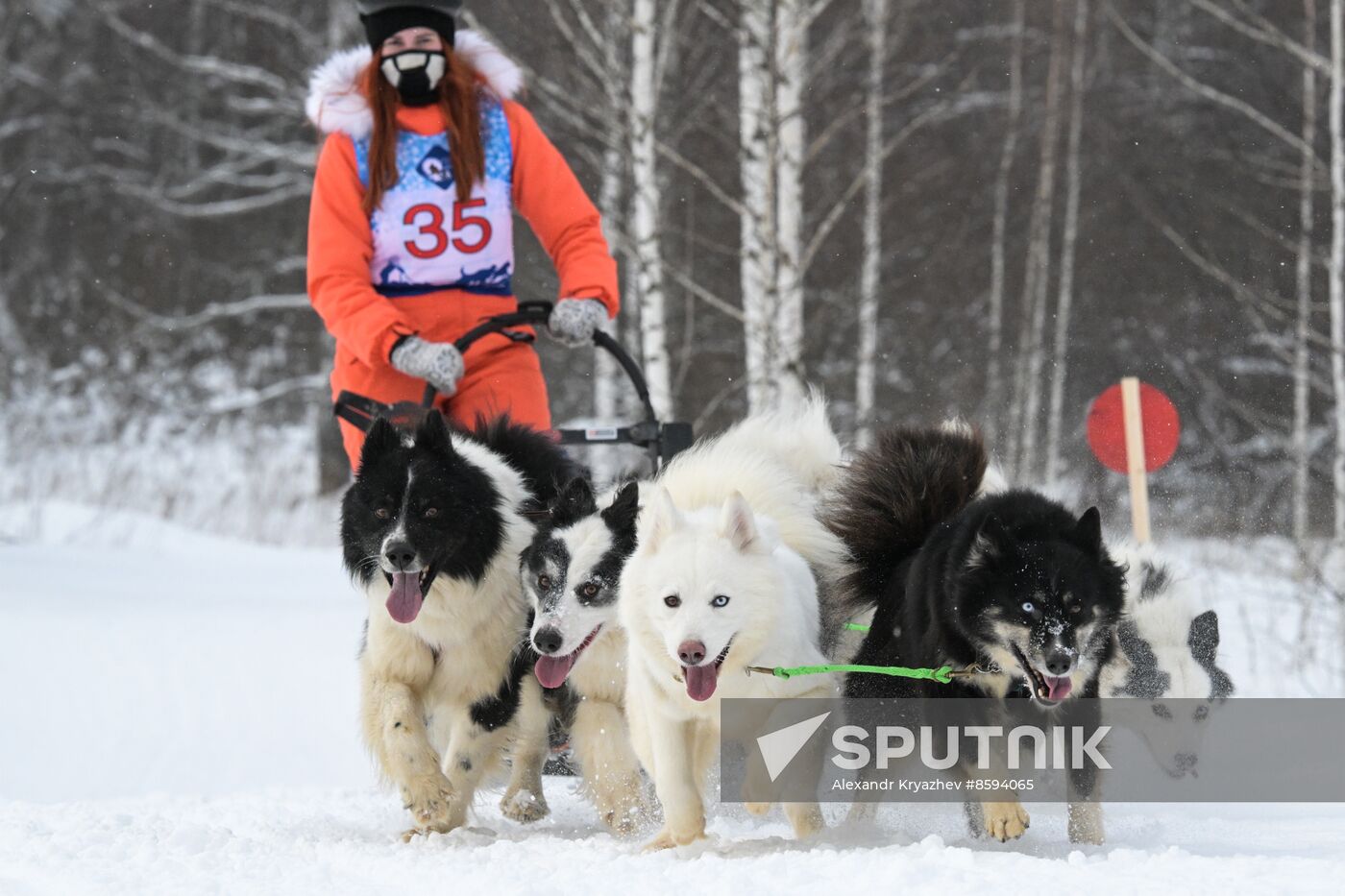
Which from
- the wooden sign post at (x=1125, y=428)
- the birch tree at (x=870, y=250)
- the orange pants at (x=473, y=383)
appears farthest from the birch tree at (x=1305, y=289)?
the orange pants at (x=473, y=383)

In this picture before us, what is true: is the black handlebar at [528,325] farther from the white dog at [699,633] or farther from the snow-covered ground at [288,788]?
the snow-covered ground at [288,788]

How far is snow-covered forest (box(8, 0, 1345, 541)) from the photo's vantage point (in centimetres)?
1001

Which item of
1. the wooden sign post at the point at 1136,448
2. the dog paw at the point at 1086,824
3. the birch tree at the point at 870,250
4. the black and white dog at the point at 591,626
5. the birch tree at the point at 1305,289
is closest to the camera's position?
the dog paw at the point at 1086,824

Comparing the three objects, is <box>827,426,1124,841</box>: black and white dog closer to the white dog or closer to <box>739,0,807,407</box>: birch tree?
the white dog

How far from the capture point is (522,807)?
14.0ft

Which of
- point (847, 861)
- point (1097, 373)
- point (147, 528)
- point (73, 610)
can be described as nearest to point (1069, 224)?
point (1097, 373)

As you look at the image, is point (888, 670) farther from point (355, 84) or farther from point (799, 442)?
point (355, 84)

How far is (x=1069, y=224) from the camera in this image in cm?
1572

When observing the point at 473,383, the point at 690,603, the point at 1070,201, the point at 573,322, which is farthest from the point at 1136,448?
the point at 1070,201

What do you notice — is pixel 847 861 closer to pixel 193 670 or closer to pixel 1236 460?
pixel 193 670

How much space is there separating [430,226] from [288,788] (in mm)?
2129

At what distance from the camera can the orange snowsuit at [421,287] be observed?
445 centimetres

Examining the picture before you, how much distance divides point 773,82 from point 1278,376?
32.8 ft

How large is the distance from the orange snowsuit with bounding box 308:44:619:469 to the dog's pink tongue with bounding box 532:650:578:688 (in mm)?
916
